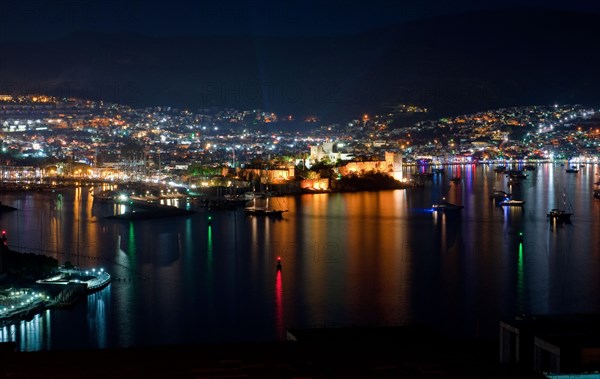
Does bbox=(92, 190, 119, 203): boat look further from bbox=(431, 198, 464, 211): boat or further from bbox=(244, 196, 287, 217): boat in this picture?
bbox=(431, 198, 464, 211): boat

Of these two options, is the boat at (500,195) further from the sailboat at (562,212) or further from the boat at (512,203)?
the sailboat at (562,212)

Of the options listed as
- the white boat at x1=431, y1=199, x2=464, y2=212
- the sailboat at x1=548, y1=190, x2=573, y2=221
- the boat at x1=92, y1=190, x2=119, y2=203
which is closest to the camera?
the sailboat at x1=548, y1=190, x2=573, y2=221

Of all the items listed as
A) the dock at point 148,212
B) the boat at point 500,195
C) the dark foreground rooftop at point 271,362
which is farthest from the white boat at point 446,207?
the dark foreground rooftop at point 271,362

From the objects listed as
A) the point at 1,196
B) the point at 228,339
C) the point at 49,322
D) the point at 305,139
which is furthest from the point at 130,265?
the point at 305,139

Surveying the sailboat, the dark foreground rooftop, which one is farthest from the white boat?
the dark foreground rooftop

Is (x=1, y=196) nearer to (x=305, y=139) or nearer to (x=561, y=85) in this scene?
(x=305, y=139)

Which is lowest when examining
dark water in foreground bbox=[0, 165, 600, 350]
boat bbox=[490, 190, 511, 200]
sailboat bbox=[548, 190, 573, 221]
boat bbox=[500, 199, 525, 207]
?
dark water in foreground bbox=[0, 165, 600, 350]
